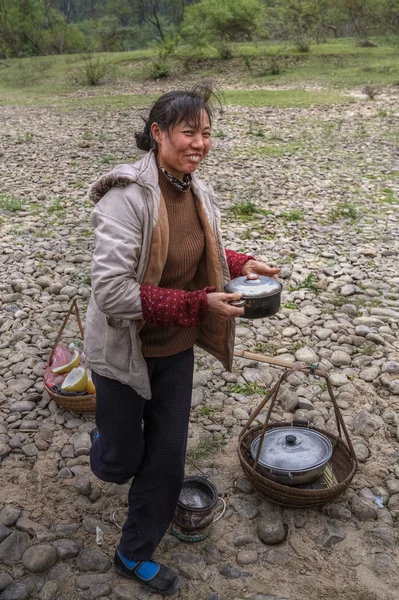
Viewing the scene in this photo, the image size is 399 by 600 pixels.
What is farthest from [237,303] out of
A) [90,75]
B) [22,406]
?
[90,75]

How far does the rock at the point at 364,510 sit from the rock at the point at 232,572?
0.62 m

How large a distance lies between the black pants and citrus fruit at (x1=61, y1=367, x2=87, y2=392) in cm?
115

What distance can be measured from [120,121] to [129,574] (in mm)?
11417

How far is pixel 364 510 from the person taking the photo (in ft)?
9.75

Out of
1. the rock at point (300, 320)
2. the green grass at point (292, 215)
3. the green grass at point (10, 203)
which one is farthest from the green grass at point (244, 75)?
the rock at point (300, 320)

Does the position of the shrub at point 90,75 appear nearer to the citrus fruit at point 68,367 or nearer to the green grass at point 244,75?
the green grass at point 244,75

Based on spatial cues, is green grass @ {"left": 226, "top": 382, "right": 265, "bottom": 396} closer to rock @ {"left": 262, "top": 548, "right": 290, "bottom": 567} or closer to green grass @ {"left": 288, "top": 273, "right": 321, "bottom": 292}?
rock @ {"left": 262, "top": 548, "right": 290, "bottom": 567}

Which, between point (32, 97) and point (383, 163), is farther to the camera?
point (32, 97)

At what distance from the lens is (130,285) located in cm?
207

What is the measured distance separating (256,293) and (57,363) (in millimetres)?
1786

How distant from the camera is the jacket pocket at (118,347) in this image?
2.20m

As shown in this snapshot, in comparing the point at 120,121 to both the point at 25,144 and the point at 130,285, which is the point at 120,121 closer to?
the point at 25,144

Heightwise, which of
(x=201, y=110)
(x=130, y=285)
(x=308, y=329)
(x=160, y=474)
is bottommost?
(x=308, y=329)

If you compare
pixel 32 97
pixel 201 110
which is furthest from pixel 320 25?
pixel 201 110
